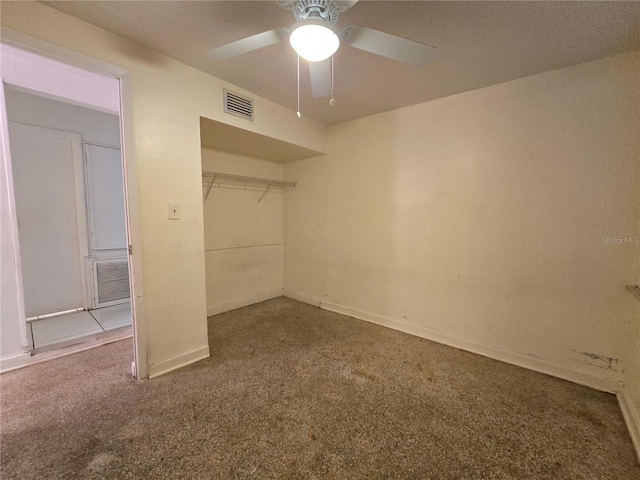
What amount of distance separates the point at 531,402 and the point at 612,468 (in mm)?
427

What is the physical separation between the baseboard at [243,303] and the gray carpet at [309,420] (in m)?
0.90

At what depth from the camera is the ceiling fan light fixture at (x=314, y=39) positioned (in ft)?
3.47

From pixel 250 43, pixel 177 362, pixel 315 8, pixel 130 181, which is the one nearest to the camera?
pixel 315 8

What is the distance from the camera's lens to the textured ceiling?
4.30 ft

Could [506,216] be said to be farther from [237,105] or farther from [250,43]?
[237,105]

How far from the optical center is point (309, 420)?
144 cm

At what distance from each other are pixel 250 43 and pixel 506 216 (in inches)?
87.7

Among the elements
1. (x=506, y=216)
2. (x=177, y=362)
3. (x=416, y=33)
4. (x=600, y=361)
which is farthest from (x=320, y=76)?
(x=600, y=361)

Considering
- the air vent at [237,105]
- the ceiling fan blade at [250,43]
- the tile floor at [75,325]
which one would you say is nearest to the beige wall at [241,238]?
the air vent at [237,105]

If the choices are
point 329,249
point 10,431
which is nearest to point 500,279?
point 329,249

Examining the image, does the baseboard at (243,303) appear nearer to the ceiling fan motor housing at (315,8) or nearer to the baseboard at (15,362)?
the baseboard at (15,362)

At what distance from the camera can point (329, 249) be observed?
322 centimetres

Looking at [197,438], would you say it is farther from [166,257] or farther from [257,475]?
[166,257]

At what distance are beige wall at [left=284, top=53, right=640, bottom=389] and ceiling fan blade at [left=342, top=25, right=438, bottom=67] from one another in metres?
1.26
